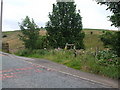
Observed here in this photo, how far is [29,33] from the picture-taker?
19.5 metres

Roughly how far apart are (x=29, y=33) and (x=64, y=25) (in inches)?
197

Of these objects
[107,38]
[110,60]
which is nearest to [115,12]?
[107,38]

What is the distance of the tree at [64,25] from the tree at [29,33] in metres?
2.59

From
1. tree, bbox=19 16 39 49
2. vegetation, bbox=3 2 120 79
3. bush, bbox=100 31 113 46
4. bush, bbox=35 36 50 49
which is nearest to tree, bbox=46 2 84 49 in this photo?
vegetation, bbox=3 2 120 79

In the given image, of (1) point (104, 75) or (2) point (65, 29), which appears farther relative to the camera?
(2) point (65, 29)

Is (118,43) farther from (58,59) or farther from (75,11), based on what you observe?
(75,11)

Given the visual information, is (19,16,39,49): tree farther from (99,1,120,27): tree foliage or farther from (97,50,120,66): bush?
(99,1,120,27): tree foliage

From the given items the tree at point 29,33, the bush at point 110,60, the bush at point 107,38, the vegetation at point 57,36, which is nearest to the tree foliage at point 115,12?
the bush at point 107,38

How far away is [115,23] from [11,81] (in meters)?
5.49

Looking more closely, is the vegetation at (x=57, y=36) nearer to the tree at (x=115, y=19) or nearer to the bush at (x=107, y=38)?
the bush at (x=107, y=38)

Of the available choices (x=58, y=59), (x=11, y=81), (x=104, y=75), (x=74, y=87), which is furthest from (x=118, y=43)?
(x=58, y=59)

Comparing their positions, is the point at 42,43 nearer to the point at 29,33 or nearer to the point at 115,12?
the point at 29,33

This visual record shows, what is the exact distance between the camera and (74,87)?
21.3 ft

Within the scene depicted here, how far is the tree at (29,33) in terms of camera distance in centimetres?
1944
